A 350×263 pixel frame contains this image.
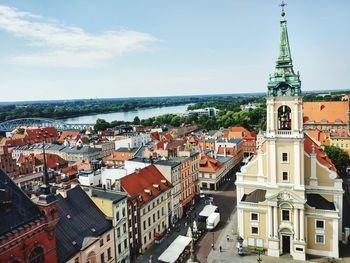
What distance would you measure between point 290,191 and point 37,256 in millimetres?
33216

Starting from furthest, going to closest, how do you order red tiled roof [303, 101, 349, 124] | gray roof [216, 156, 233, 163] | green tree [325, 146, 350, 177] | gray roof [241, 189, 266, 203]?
red tiled roof [303, 101, 349, 124]
gray roof [216, 156, 233, 163]
green tree [325, 146, 350, 177]
gray roof [241, 189, 266, 203]

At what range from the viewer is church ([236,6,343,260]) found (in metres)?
47.0

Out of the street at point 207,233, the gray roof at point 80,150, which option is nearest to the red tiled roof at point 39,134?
the gray roof at point 80,150

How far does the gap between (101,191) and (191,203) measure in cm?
2639

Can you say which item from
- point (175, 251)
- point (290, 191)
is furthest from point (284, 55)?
point (175, 251)

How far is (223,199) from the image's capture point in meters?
73.1

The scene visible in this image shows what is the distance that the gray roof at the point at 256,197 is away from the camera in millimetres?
50675

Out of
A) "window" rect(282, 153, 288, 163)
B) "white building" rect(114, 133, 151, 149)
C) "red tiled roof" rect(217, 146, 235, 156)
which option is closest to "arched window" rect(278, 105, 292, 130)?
"window" rect(282, 153, 288, 163)

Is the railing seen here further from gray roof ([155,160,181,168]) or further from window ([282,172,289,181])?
gray roof ([155,160,181,168])

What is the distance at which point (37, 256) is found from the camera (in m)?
30.8

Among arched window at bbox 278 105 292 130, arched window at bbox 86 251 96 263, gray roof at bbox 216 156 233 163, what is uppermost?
arched window at bbox 278 105 292 130

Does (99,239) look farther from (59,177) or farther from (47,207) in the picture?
(59,177)

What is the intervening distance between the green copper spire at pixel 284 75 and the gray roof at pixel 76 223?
93.7 feet

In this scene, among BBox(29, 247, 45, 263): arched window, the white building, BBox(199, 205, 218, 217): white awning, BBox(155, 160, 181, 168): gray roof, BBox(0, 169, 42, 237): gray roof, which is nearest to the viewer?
BBox(0, 169, 42, 237): gray roof
